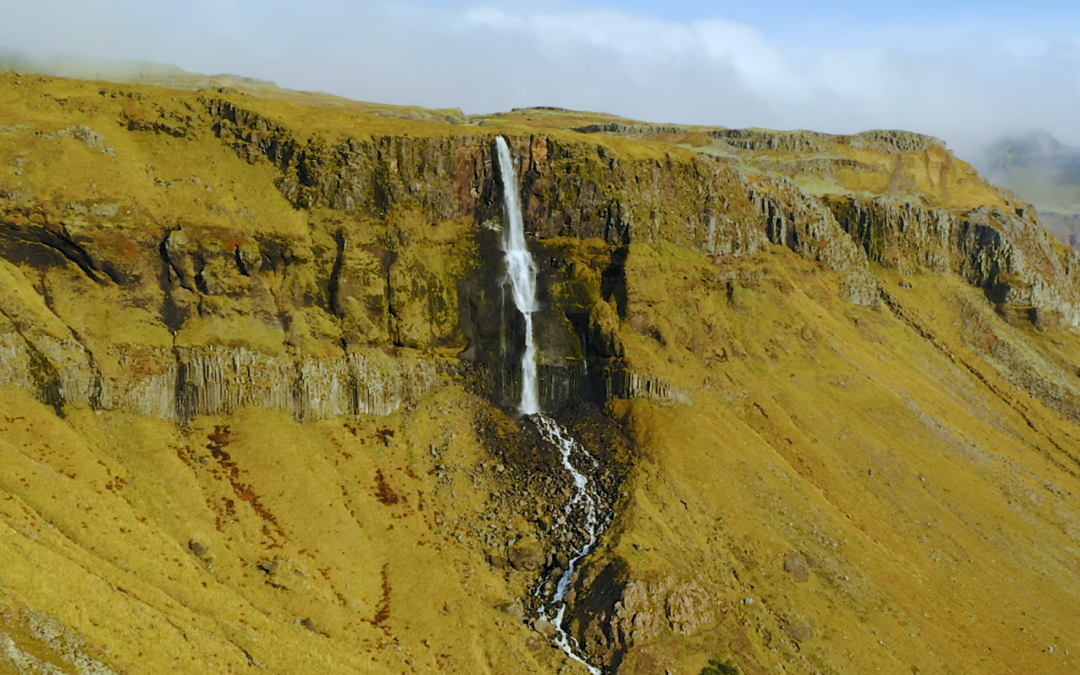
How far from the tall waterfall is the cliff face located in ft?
4.24

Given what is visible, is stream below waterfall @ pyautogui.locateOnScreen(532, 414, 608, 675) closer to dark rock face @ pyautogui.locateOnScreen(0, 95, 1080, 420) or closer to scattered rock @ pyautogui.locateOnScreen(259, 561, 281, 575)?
dark rock face @ pyautogui.locateOnScreen(0, 95, 1080, 420)

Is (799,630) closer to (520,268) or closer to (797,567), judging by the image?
(797,567)

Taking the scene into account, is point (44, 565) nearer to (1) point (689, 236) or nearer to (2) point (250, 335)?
(2) point (250, 335)

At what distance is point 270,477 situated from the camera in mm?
63719

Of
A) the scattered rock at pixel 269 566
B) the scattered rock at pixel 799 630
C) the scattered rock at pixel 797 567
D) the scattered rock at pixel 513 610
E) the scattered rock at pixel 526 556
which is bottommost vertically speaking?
the scattered rock at pixel 513 610

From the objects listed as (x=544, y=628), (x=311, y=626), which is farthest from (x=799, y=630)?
(x=311, y=626)

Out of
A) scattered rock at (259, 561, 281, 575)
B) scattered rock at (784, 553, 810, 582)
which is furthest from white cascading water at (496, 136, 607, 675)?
scattered rock at (259, 561, 281, 575)

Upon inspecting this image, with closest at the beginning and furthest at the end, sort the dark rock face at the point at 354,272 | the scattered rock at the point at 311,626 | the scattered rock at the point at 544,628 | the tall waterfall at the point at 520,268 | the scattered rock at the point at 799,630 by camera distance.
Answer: the scattered rock at the point at 311,626, the scattered rock at the point at 544,628, the scattered rock at the point at 799,630, the dark rock face at the point at 354,272, the tall waterfall at the point at 520,268

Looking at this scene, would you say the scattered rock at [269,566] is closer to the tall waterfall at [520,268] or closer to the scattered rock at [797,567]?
the tall waterfall at [520,268]

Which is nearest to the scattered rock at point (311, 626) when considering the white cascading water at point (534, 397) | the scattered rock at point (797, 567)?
the white cascading water at point (534, 397)

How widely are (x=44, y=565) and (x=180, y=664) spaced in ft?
31.4

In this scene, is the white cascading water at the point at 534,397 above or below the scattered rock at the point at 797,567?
above

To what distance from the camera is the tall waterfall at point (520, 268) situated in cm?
8056

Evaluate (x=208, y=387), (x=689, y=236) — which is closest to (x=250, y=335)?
(x=208, y=387)
